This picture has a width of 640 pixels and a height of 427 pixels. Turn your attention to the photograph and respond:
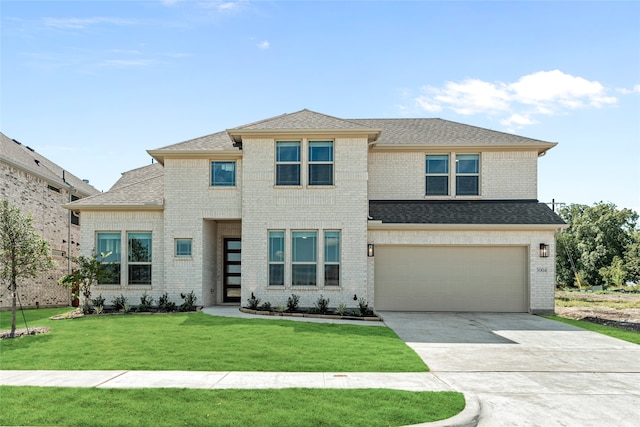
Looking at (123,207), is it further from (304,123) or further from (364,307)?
(364,307)

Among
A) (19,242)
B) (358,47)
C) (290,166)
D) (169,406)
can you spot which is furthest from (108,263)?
(169,406)

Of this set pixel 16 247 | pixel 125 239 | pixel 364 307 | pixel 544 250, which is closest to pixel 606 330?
pixel 544 250

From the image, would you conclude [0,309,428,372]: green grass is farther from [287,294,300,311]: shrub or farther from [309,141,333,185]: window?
[309,141,333,185]: window

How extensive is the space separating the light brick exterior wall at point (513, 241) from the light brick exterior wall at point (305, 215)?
91cm

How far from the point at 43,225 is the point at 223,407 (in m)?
19.8

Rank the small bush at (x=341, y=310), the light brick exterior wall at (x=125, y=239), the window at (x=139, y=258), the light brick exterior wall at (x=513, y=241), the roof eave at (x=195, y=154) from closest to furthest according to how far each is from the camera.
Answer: the small bush at (x=341, y=310)
the light brick exterior wall at (x=513, y=241)
the roof eave at (x=195, y=154)
the light brick exterior wall at (x=125, y=239)
the window at (x=139, y=258)

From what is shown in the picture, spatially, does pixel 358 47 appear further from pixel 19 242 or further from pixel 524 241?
pixel 19 242

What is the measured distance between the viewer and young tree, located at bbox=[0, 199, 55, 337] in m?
11.7

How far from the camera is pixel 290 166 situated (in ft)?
53.9

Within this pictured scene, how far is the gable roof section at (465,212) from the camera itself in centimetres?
1647

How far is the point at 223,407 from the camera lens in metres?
6.14

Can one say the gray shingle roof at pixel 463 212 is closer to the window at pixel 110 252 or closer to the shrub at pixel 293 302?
the shrub at pixel 293 302

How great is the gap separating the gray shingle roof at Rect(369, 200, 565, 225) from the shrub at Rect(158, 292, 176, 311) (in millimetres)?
7285

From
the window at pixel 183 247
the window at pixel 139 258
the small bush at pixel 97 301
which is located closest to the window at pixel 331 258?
the window at pixel 183 247
